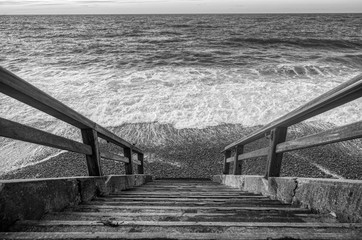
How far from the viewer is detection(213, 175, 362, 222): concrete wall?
6.10ft

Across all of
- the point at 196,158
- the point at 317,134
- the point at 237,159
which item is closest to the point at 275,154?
the point at 317,134

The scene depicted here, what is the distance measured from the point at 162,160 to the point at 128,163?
3.24m

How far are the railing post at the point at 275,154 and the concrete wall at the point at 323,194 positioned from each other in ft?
0.49

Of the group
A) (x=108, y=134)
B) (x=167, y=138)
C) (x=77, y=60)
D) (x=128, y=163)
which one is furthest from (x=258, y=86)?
(x=77, y=60)

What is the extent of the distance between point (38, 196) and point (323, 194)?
2.37 meters

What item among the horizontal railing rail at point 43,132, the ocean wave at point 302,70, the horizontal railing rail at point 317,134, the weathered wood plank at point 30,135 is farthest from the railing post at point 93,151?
the ocean wave at point 302,70

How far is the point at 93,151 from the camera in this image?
334 cm

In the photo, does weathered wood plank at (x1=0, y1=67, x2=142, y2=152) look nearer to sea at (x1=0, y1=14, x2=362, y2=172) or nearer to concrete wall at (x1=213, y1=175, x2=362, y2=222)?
concrete wall at (x1=213, y1=175, x2=362, y2=222)

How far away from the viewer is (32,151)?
8.64m

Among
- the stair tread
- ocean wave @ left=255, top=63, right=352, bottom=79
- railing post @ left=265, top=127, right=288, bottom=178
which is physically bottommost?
ocean wave @ left=255, top=63, right=352, bottom=79

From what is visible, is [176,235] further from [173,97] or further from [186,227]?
[173,97]

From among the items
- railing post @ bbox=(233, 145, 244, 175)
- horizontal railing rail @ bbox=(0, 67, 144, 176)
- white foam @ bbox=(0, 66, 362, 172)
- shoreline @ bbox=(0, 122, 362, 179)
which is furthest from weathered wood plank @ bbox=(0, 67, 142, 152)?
white foam @ bbox=(0, 66, 362, 172)

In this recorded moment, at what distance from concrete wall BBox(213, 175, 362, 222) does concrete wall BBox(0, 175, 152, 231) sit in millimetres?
2292

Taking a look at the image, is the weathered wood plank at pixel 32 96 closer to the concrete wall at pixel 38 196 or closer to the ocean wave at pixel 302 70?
the concrete wall at pixel 38 196
